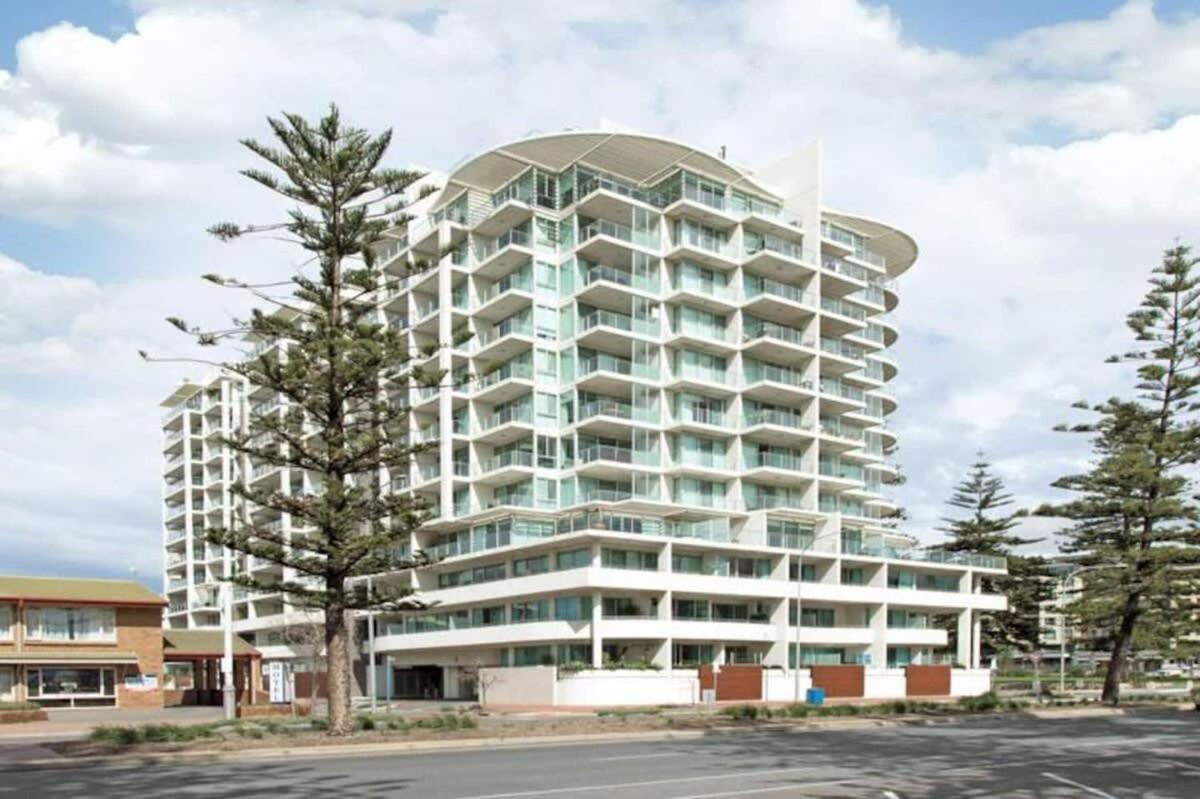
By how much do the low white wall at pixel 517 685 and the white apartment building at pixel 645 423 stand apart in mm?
3227

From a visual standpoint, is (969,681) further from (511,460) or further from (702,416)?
(511,460)

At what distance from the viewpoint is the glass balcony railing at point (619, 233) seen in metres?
63.8

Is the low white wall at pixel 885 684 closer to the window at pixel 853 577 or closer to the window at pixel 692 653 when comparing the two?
the window at pixel 853 577

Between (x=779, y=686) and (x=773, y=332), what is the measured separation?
23.6 metres

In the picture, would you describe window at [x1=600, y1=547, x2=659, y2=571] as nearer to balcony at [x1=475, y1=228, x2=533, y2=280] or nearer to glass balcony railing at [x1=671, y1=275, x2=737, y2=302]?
glass balcony railing at [x1=671, y1=275, x2=737, y2=302]

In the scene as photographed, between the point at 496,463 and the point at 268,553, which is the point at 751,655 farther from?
the point at 268,553

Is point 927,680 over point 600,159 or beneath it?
beneath

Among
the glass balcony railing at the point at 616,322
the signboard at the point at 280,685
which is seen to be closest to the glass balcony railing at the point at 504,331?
the glass balcony railing at the point at 616,322

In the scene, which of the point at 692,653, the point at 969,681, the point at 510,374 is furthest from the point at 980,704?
the point at 510,374

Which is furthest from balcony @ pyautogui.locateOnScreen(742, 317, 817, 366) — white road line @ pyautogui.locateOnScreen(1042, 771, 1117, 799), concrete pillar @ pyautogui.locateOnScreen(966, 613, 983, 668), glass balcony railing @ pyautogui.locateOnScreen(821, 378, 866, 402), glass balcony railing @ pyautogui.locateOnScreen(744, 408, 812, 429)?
white road line @ pyautogui.locateOnScreen(1042, 771, 1117, 799)

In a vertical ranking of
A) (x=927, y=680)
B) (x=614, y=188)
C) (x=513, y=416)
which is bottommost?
(x=927, y=680)

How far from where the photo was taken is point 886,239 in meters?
80.2

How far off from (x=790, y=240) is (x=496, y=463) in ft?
81.0

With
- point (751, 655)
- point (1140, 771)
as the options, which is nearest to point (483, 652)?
point (751, 655)
